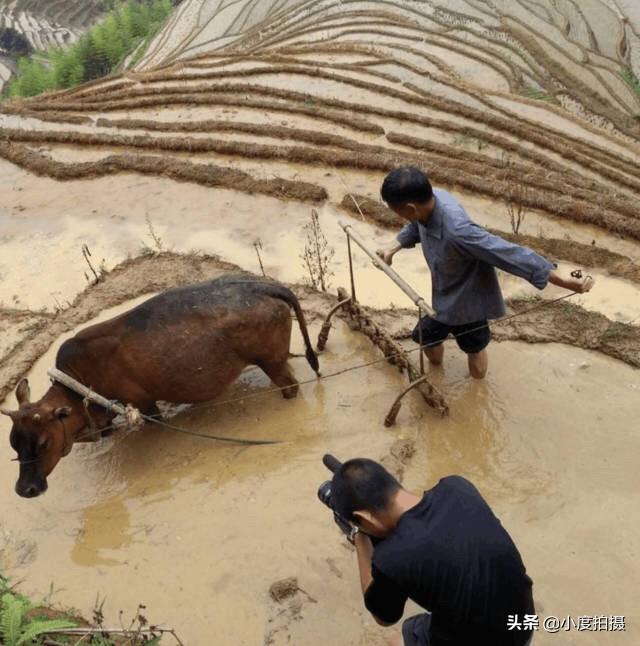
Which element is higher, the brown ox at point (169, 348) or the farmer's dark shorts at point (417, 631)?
the brown ox at point (169, 348)

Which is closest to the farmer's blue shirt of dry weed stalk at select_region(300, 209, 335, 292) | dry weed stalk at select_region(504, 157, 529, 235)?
dry weed stalk at select_region(300, 209, 335, 292)

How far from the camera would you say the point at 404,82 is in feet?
59.8

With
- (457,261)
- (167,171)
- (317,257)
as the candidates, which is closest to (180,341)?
(457,261)

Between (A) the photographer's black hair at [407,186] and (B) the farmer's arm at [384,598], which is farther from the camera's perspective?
(A) the photographer's black hair at [407,186]

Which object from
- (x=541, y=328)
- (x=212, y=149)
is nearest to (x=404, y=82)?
(x=212, y=149)

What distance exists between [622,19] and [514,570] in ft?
94.1

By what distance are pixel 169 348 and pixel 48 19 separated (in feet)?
206

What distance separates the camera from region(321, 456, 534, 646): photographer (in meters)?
2.42

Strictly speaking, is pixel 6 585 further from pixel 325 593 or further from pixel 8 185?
pixel 8 185

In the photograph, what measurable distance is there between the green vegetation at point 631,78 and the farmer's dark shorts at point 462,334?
64.5 ft

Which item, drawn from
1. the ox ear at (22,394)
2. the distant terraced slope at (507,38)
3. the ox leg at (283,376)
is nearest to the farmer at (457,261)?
the ox leg at (283,376)

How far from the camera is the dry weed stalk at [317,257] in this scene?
23.4 feet

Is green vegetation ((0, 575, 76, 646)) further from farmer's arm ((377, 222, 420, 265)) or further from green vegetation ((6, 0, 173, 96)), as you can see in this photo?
green vegetation ((6, 0, 173, 96))

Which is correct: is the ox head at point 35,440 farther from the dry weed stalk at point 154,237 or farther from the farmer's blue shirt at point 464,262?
the dry weed stalk at point 154,237
